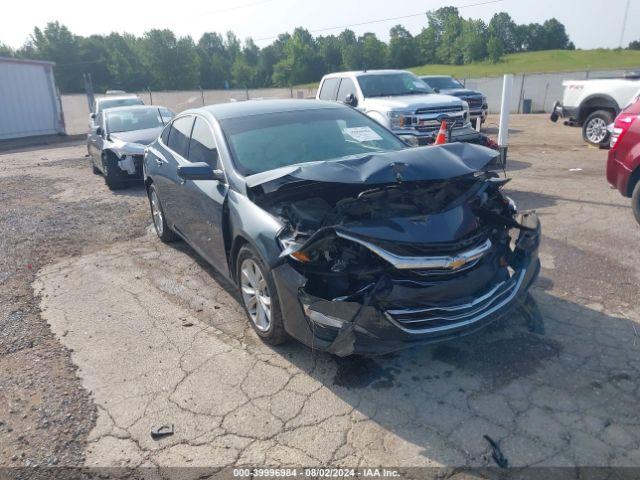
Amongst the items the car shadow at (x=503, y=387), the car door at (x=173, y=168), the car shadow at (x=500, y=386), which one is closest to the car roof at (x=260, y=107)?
the car door at (x=173, y=168)

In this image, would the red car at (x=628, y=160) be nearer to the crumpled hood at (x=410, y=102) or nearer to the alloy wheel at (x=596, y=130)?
the crumpled hood at (x=410, y=102)

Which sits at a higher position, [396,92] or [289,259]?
[396,92]

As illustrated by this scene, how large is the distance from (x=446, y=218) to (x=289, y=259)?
1.08 metres

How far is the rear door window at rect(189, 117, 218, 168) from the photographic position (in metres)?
4.48

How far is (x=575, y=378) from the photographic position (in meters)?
3.25

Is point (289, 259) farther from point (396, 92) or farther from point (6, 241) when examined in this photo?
point (396, 92)

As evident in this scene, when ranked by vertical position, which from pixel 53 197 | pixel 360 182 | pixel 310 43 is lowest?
pixel 53 197

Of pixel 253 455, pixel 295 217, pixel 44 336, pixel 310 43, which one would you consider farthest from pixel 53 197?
pixel 310 43

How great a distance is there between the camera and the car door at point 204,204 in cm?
421

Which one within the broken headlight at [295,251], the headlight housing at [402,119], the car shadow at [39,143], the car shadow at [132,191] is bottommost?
the car shadow at [39,143]

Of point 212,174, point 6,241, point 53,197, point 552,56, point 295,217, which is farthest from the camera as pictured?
point 552,56

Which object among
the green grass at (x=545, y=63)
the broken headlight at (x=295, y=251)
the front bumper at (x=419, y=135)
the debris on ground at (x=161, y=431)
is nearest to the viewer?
the debris on ground at (x=161, y=431)

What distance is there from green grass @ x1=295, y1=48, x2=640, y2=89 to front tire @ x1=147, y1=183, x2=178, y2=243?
152 feet

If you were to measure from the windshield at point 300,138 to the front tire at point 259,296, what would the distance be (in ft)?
2.54
